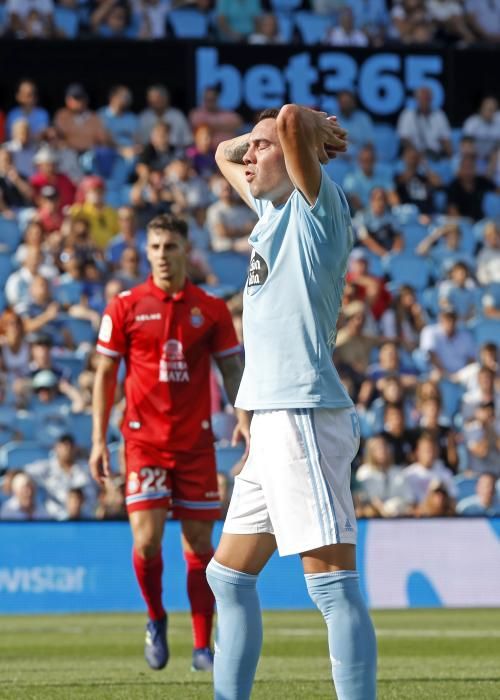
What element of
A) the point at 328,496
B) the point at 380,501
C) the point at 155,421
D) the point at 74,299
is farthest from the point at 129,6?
the point at 328,496

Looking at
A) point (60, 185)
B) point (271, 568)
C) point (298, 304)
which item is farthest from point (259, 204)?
point (60, 185)

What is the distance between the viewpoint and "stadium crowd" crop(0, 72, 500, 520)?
15492 mm

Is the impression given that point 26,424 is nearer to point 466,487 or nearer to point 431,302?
point 466,487

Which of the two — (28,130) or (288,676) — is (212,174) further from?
(288,676)

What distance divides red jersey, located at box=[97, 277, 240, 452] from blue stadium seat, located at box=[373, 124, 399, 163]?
45.0 feet

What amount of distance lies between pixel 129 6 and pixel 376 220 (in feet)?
15.5

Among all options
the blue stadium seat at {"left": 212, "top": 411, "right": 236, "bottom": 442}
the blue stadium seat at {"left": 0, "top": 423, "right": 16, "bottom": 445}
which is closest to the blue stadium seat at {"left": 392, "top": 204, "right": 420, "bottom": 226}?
the blue stadium seat at {"left": 212, "top": 411, "right": 236, "bottom": 442}

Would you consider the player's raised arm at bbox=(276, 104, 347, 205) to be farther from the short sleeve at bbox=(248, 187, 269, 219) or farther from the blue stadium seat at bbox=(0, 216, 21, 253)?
the blue stadium seat at bbox=(0, 216, 21, 253)

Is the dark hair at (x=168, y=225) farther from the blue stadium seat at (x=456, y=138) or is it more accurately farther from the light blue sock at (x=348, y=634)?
the blue stadium seat at (x=456, y=138)

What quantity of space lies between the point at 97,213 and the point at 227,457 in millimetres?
4822

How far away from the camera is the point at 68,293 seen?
17484 mm

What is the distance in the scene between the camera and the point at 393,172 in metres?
21.9

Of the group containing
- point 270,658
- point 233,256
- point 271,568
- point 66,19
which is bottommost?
point 271,568

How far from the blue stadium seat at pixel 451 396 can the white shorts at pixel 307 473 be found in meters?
12.5
